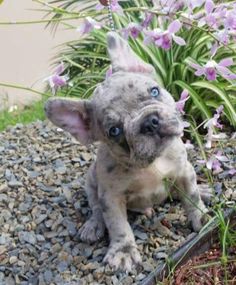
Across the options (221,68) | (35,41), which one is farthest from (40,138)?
(35,41)

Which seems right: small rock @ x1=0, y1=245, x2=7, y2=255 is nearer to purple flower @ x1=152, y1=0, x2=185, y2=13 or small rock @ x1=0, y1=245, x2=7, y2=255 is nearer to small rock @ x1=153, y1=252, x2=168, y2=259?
small rock @ x1=153, y1=252, x2=168, y2=259

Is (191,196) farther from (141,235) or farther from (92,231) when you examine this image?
(92,231)

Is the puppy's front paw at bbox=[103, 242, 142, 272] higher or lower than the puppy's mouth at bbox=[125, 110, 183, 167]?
lower

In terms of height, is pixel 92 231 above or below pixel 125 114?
below

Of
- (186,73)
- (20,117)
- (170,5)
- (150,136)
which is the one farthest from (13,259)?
(20,117)

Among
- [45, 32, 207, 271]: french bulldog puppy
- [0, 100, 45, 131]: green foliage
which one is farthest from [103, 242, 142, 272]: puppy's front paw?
[0, 100, 45, 131]: green foliage

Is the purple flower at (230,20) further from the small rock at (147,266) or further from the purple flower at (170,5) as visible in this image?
the small rock at (147,266)
